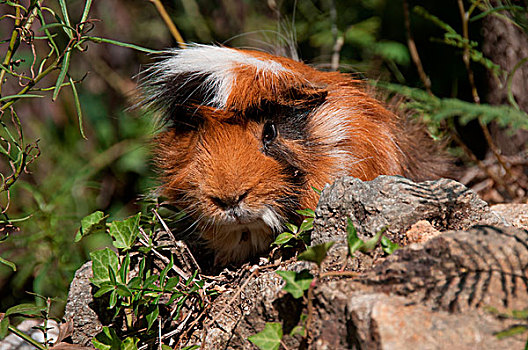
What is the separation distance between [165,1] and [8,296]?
276 cm

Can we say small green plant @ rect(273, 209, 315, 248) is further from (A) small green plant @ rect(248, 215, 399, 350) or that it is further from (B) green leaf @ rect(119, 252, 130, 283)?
(B) green leaf @ rect(119, 252, 130, 283)

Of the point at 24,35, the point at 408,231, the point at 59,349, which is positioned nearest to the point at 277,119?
the point at 408,231

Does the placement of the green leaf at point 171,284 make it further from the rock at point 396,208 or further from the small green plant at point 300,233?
the rock at point 396,208

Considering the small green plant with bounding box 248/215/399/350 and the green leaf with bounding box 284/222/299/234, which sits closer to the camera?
the small green plant with bounding box 248/215/399/350

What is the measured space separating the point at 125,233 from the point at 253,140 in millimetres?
659

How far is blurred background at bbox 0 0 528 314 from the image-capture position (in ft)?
10.3

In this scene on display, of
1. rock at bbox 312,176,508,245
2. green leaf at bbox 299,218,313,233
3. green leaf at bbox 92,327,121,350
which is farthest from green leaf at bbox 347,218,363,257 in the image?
green leaf at bbox 92,327,121,350

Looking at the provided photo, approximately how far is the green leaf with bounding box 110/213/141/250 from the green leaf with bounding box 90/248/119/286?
98 mm

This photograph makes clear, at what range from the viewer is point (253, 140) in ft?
6.53

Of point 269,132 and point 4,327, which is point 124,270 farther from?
point 269,132

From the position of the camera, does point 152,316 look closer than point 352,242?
No

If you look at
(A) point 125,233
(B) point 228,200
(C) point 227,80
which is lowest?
(A) point 125,233

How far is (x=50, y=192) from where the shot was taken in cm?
350

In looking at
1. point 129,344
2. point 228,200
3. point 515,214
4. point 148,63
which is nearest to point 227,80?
point 228,200
